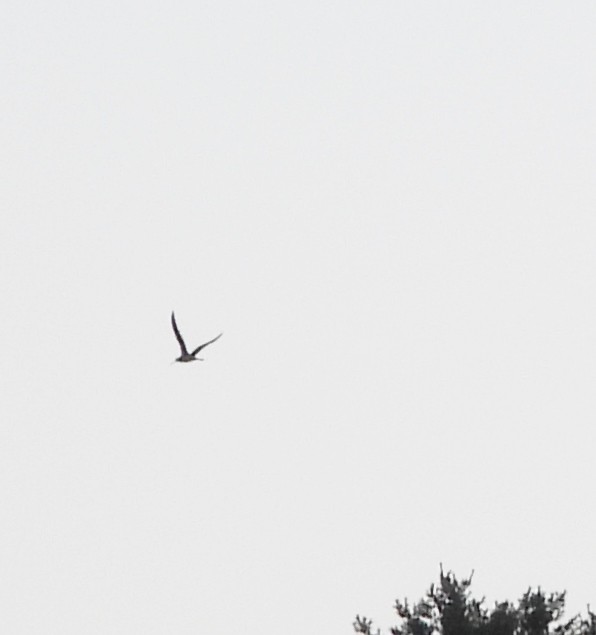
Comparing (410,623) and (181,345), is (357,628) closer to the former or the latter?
(410,623)

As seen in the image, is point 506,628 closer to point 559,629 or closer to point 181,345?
point 559,629

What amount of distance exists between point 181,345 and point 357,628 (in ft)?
32.3

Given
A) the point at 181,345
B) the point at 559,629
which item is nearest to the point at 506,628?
the point at 559,629

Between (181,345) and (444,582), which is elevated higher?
(181,345)

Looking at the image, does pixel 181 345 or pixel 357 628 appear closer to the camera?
pixel 357 628

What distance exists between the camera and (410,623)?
5591 centimetres

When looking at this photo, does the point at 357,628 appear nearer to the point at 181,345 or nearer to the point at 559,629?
the point at 559,629

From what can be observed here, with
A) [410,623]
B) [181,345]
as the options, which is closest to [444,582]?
[410,623]

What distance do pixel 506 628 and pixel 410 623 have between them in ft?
7.02

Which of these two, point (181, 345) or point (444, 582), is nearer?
point (444, 582)

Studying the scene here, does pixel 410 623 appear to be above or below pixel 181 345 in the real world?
below

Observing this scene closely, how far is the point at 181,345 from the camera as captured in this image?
62.2 meters

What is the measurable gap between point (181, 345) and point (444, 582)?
395 inches

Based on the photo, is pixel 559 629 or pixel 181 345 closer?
pixel 559 629
